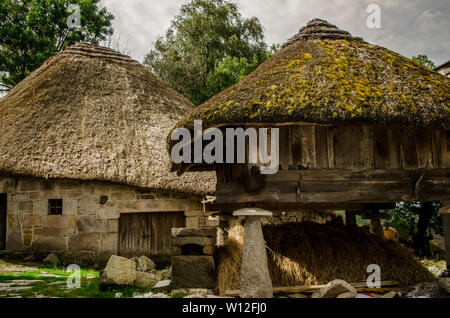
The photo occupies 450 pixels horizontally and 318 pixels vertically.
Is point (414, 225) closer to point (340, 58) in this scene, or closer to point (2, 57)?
point (340, 58)

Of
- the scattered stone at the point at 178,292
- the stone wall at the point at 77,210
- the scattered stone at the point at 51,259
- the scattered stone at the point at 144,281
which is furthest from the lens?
the stone wall at the point at 77,210

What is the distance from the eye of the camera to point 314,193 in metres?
4.98

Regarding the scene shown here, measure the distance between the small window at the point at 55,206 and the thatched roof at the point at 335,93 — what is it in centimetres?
528

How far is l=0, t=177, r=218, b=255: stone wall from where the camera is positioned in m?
8.75

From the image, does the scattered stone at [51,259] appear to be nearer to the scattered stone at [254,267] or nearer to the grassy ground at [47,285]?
the grassy ground at [47,285]

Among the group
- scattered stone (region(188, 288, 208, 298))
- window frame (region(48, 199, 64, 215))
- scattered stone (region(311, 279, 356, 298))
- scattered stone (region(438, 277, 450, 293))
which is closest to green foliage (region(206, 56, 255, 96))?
window frame (region(48, 199, 64, 215))

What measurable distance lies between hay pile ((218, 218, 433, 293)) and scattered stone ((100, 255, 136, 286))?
124cm

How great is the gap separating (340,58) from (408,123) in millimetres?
1321

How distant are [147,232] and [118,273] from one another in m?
3.81

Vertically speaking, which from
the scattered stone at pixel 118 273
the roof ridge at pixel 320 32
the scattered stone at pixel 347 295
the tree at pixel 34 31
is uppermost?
the tree at pixel 34 31

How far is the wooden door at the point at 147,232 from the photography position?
29.6 feet

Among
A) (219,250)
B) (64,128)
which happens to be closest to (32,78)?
(64,128)

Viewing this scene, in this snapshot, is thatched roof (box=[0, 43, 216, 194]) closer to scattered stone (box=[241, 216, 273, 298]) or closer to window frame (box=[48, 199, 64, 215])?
window frame (box=[48, 199, 64, 215])

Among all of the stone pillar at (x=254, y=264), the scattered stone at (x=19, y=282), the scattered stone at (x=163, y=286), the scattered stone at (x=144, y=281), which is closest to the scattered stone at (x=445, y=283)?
the stone pillar at (x=254, y=264)
